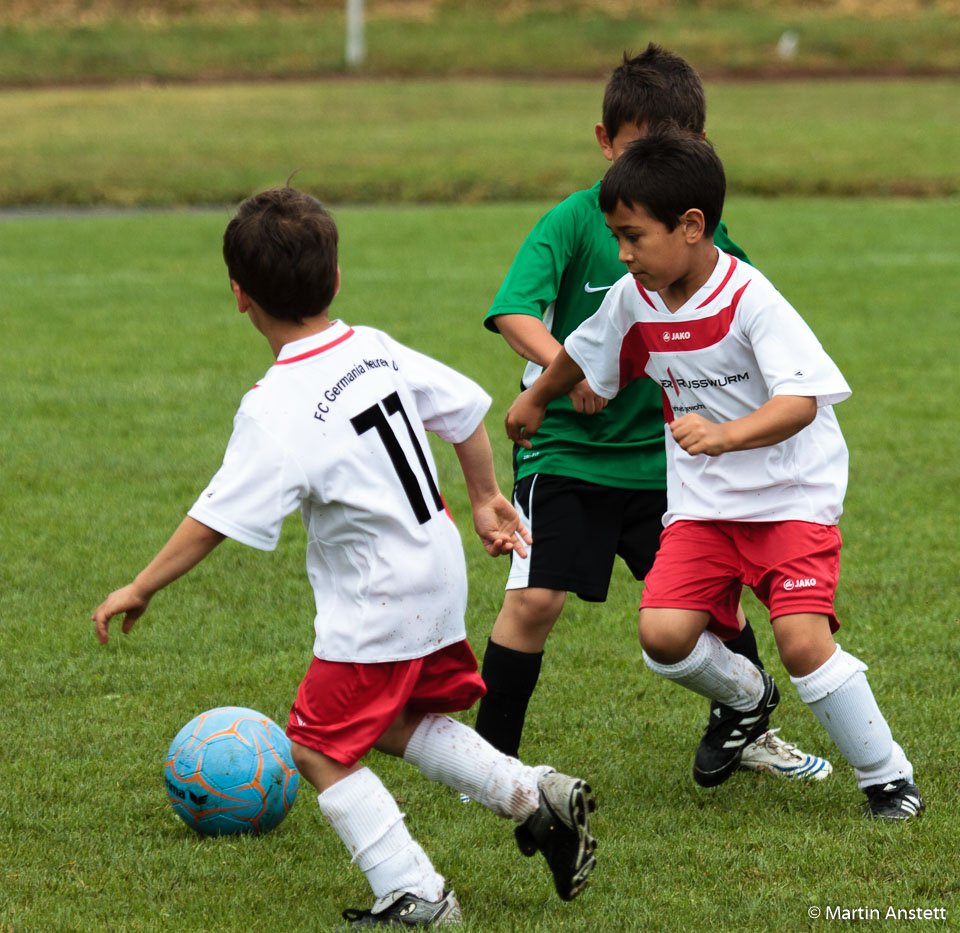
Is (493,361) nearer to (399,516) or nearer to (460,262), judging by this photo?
(460,262)

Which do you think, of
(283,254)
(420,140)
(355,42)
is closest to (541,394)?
(283,254)

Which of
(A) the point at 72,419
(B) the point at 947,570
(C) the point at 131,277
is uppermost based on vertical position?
(B) the point at 947,570

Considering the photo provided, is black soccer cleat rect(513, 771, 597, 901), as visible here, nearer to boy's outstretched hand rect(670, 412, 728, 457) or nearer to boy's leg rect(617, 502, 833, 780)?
boy's outstretched hand rect(670, 412, 728, 457)

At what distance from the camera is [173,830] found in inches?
146

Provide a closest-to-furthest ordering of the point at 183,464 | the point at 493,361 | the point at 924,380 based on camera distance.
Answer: the point at 183,464 < the point at 924,380 < the point at 493,361

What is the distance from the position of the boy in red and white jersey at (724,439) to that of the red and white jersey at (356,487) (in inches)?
24.3

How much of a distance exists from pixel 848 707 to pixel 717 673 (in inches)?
15.3

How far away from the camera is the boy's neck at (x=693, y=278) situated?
11.5 ft

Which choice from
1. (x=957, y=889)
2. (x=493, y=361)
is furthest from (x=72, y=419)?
(x=957, y=889)

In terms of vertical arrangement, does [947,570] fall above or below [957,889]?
below

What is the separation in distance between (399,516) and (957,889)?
59.5 inches

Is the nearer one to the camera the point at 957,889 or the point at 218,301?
the point at 957,889

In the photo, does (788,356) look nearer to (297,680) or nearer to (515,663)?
(515,663)

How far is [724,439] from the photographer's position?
3.26 metres
